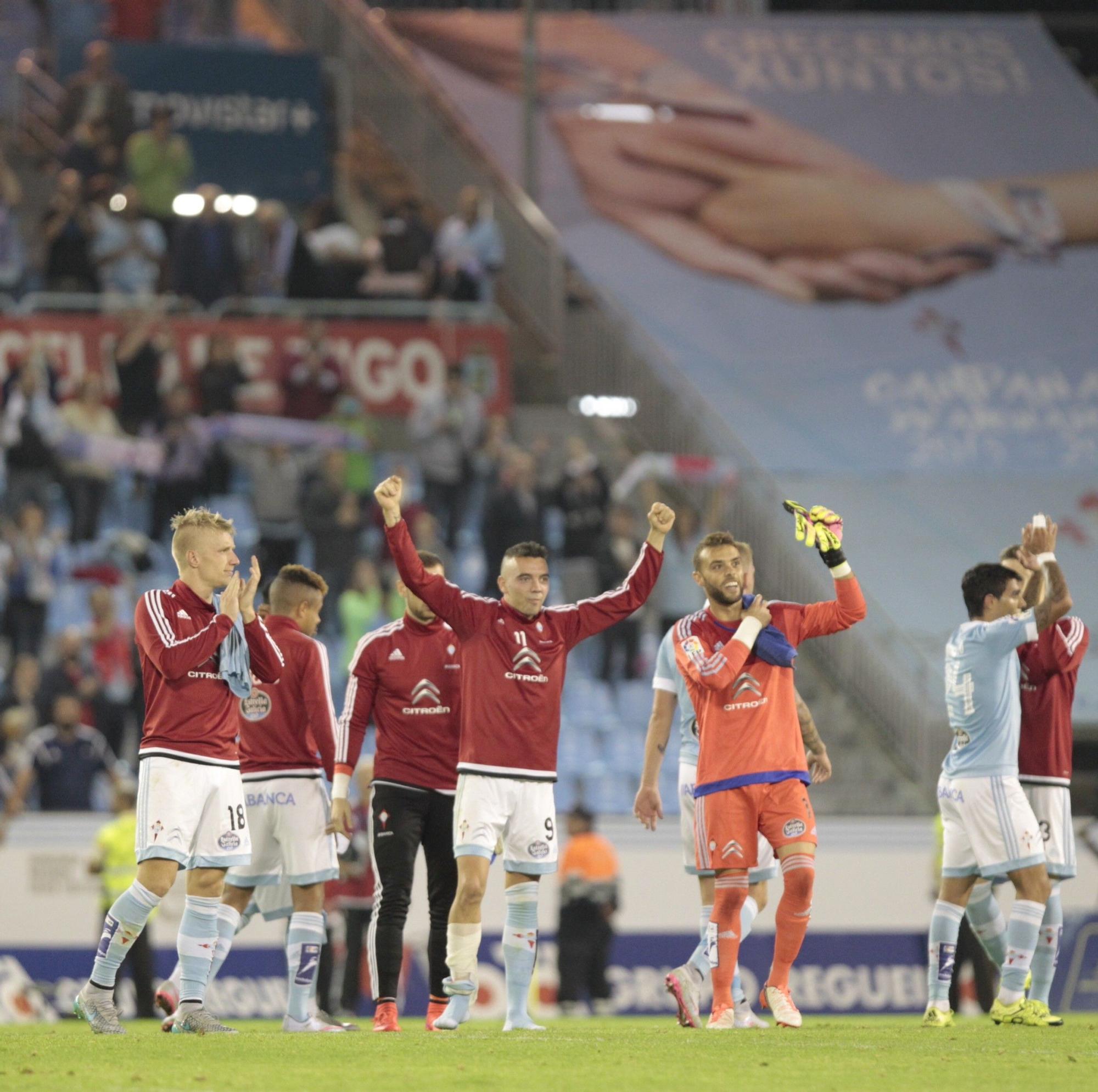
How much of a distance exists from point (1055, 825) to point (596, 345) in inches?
621

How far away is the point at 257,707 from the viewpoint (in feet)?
37.3

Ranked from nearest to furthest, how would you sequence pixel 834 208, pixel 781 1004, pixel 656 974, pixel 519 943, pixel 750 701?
pixel 781 1004, pixel 750 701, pixel 519 943, pixel 656 974, pixel 834 208

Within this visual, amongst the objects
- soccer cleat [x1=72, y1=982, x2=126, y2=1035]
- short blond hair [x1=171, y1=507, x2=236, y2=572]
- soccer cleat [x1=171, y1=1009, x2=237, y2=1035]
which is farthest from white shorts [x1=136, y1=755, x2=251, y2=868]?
short blond hair [x1=171, y1=507, x2=236, y2=572]

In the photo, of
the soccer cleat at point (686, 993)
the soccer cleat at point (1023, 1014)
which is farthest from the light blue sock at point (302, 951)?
the soccer cleat at point (1023, 1014)

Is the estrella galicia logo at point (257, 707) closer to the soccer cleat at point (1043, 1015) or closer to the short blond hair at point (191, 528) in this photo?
the short blond hair at point (191, 528)

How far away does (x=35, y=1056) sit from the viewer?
351 inches

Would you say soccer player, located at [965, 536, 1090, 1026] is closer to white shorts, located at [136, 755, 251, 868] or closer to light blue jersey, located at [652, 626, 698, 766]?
light blue jersey, located at [652, 626, 698, 766]

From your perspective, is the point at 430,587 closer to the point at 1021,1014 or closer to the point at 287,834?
the point at 287,834

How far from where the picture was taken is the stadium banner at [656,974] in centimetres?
1758

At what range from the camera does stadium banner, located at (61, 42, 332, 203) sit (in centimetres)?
2742

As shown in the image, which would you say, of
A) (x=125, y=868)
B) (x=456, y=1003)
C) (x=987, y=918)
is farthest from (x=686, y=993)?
(x=125, y=868)

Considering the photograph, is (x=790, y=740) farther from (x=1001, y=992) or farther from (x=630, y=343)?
(x=630, y=343)

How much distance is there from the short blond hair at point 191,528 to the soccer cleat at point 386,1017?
9.05 feet

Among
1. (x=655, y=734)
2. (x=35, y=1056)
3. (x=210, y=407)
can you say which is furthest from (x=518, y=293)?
Answer: (x=35, y=1056)
